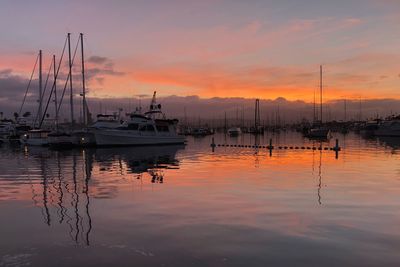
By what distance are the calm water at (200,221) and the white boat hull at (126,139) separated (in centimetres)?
3064

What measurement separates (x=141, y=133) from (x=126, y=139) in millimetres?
2203

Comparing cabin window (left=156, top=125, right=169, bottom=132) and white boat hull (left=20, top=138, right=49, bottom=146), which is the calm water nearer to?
white boat hull (left=20, top=138, right=49, bottom=146)

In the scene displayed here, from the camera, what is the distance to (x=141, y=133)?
5484cm

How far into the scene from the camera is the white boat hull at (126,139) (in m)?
52.1

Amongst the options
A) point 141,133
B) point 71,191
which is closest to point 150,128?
point 141,133

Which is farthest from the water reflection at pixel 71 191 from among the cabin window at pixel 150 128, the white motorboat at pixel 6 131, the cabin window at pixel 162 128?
the white motorboat at pixel 6 131

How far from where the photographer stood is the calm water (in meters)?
8.62

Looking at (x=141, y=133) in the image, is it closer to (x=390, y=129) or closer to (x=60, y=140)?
(x=60, y=140)

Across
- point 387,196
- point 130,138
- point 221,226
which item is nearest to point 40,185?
point 221,226

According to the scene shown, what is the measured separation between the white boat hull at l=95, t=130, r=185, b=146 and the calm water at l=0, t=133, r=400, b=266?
3064 cm

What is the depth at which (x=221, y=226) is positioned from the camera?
11.2m

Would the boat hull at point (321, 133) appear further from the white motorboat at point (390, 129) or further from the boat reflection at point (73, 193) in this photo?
the boat reflection at point (73, 193)

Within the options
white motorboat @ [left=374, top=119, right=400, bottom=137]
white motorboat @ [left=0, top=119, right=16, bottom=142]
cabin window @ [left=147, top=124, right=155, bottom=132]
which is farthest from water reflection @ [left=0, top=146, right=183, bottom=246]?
white motorboat @ [left=374, top=119, right=400, bottom=137]

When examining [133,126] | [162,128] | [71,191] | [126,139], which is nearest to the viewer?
[71,191]
